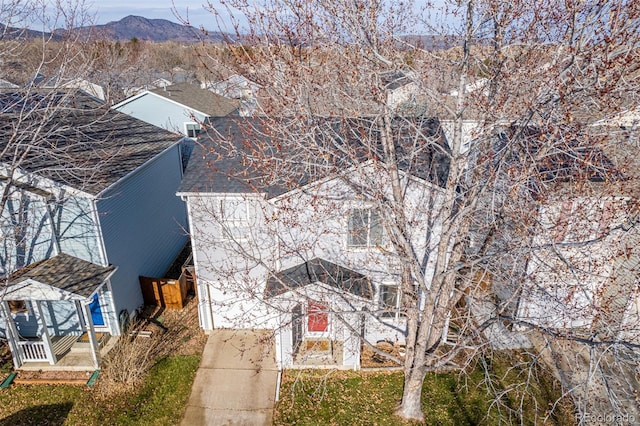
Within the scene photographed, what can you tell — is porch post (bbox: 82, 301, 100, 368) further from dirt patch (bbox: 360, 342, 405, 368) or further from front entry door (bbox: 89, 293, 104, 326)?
dirt patch (bbox: 360, 342, 405, 368)

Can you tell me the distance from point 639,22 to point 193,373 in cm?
1287

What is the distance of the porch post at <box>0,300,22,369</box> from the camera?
11.2 metres

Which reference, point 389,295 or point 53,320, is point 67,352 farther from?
point 389,295

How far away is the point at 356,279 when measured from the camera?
37.7 ft

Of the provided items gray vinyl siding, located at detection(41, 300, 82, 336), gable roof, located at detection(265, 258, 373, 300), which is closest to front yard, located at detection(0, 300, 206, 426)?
gray vinyl siding, located at detection(41, 300, 82, 336)

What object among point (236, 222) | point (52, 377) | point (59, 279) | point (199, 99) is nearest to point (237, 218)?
point (236, 222)

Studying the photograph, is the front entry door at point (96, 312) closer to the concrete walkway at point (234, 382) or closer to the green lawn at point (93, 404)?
the green lawn at point (93, 404)

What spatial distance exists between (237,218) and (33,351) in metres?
6.96

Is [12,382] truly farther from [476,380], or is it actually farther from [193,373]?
[476,380]

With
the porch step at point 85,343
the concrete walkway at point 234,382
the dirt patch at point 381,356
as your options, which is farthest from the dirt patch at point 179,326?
the dirt patch at point 381,356

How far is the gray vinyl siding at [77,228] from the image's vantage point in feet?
39.3

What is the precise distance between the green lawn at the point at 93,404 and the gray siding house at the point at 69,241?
1.11 m

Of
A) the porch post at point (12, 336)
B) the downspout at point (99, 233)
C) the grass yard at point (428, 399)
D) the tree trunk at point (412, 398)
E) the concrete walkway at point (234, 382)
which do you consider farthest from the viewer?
the downspout at point (99, 233)

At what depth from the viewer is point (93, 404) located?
35.1ft
